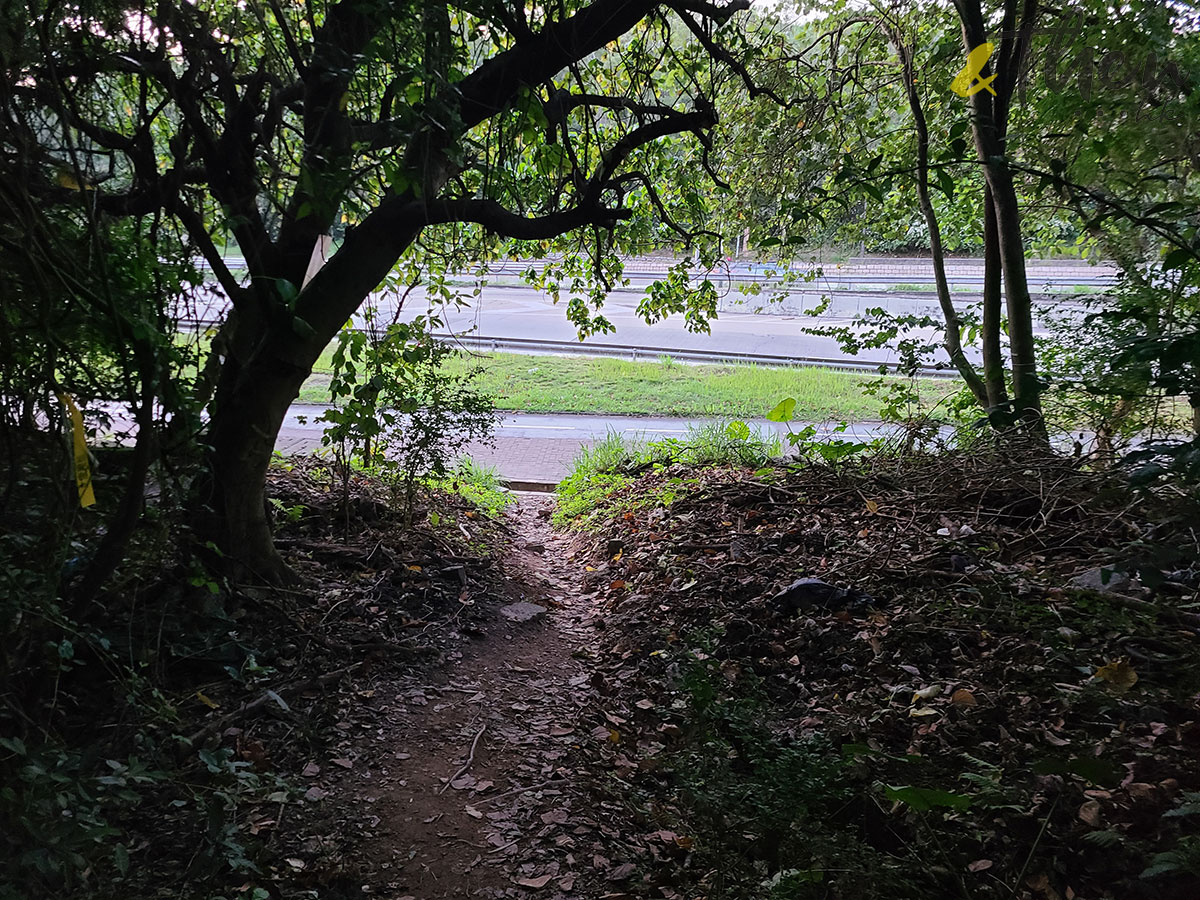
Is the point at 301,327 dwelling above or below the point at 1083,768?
above

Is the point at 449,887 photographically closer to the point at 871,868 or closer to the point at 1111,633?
the point at 871,868

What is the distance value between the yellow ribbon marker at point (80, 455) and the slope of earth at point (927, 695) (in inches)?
84.7

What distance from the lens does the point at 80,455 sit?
81.4 inches

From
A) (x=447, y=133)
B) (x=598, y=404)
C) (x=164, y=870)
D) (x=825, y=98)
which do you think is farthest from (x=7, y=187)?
(x=598, y=404)

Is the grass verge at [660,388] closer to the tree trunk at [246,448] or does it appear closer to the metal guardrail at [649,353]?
the metal guardrail at [649,353]

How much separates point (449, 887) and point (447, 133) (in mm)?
2636

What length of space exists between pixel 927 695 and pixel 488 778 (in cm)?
187

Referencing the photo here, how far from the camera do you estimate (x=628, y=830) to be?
277 cm

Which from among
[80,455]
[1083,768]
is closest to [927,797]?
[1083,768]

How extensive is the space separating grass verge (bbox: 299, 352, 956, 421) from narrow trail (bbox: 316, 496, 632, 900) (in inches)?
277

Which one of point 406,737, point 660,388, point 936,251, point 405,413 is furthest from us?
point 660,388

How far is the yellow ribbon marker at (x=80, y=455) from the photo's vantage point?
2.02m

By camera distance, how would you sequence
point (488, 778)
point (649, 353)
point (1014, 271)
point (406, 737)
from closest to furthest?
point (488, 778), point (406, 737), point (1014, 271), point (649, 353)

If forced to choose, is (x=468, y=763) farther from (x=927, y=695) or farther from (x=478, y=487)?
(x=478, y=487)
